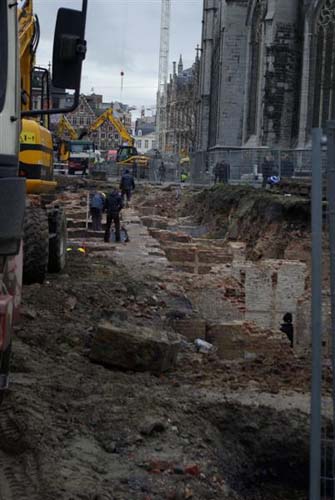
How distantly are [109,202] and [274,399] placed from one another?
39.8 ft

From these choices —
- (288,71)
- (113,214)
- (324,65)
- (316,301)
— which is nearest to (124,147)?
(288,71)

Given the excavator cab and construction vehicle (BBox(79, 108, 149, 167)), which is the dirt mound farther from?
the excavator cab

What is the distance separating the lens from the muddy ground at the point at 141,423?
4.39m

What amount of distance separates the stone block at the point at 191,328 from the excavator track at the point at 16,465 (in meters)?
3.92

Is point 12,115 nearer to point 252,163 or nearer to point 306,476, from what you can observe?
point 306,476

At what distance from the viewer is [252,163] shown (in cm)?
3088

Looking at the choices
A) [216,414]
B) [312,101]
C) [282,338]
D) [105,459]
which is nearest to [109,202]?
[282,338]

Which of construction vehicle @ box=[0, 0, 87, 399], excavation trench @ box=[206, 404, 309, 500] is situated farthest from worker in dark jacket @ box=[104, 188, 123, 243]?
construction vehicle @ box=[0, 0, 87, 399]

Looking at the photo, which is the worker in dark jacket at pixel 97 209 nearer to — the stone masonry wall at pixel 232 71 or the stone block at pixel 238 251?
the stone block at pixel 238 251

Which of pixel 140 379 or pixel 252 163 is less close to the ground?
pixel 252 163

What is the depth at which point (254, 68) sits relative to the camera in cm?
3666

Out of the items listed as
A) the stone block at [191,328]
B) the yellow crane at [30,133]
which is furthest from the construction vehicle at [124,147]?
the stone block at [191,328]

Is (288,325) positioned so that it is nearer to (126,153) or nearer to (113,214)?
(113,214)

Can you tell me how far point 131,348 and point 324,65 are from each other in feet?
87.6
